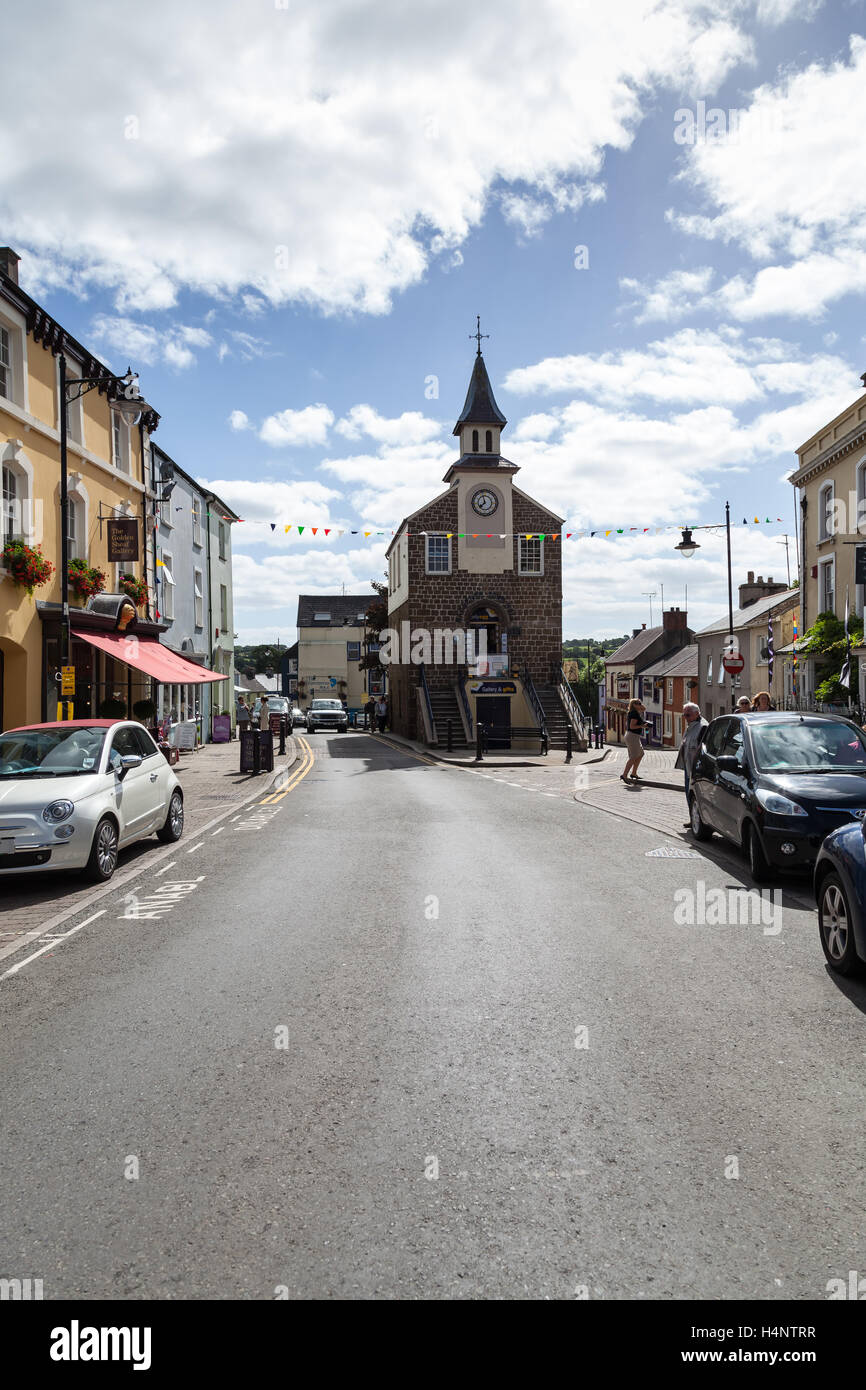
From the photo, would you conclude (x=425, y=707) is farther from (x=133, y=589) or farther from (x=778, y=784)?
(x=778, y=784)

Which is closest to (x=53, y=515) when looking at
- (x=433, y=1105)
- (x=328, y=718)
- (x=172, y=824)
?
(x=172, y=824)

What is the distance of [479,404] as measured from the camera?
42.1 m

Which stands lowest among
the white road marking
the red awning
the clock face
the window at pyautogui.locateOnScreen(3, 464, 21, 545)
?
the white road marking

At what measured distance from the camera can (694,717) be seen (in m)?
13.9

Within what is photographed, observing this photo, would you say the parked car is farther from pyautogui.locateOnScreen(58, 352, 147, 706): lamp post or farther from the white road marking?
the white road marking

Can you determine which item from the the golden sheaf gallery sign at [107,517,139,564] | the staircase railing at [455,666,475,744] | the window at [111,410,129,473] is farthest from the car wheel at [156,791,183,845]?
the staircase railing at [455,666,475,744]

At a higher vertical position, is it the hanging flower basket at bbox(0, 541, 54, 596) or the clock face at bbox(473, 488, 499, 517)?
the clock face at bbox(473, 488, 499, 517)

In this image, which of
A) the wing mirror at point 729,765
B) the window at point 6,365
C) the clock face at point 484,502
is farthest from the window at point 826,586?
the window at point 6,365

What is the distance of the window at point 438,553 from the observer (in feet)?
129

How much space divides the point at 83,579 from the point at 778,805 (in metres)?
15.6

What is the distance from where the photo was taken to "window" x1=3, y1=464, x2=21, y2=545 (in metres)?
16.9

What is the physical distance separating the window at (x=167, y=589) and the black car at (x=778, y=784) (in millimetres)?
21194

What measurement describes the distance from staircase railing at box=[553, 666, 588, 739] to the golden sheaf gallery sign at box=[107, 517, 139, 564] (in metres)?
18.4

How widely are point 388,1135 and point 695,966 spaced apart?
2.96 m
